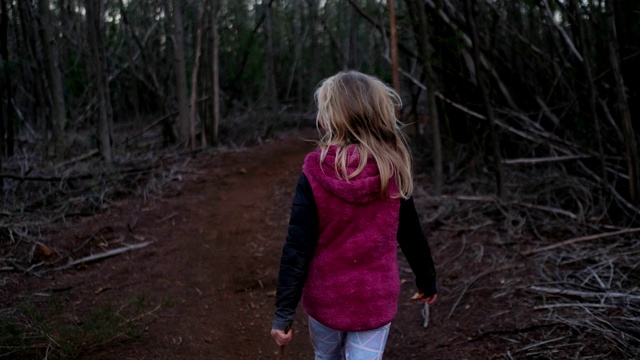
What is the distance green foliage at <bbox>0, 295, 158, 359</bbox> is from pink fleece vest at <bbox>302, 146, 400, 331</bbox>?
Result: 1820mm

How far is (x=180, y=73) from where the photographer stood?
10.3m

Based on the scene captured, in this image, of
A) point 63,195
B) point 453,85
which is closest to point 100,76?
point 63,195

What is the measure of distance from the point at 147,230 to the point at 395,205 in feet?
14.8

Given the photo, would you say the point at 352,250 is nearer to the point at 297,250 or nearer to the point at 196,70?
the point at 297,250

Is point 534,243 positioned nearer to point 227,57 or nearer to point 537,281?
point 537,281

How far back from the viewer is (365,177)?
2307 mm

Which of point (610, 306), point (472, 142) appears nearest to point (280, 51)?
point (472, 142)

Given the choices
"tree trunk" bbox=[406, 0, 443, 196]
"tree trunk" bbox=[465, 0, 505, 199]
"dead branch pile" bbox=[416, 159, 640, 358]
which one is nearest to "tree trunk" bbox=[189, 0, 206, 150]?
"dead branch pile" bbox=[416, 159, 640, 358]

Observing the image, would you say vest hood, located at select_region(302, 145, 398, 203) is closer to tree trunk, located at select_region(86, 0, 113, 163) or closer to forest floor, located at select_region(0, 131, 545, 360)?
forest floor, located at select_region(0, 131, 545, 360)

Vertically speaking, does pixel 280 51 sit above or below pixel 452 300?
above

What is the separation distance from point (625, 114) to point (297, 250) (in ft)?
12.7

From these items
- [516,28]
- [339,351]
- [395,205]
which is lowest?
[339,351]

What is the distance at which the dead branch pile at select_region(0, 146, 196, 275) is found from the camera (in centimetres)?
552

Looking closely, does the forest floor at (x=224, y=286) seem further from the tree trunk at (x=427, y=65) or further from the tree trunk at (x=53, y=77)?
the tree trunk at (x=53, y=77)
